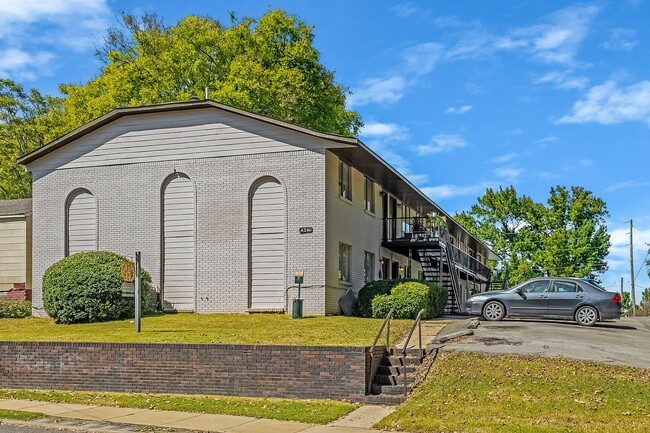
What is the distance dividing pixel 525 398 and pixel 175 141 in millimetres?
17585

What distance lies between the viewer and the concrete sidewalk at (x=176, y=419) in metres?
12.9

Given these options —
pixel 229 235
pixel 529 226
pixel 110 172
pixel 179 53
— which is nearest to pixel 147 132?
pixel 110 172

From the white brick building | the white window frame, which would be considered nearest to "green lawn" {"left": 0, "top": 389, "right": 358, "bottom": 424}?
the white brick building

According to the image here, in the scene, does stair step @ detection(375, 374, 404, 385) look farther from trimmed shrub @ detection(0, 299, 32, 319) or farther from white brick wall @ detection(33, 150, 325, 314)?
trimmed shrub @ detection(0, 299, 32, 319)

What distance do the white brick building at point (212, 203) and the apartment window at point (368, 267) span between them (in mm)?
118

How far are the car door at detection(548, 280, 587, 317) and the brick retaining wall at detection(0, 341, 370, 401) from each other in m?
10.8

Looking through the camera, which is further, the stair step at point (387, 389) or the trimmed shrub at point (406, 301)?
the trimmed shrub at point (406, 301)

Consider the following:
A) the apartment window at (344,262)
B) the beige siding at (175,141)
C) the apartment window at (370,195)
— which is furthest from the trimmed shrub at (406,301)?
the apartment window at (370,195)

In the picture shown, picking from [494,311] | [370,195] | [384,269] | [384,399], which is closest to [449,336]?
[384,399]

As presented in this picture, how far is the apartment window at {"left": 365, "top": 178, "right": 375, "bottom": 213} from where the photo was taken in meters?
31.2

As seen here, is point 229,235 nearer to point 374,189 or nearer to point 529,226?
point 374,189

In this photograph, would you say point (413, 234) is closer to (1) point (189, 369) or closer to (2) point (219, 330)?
(2) point (219, 330)

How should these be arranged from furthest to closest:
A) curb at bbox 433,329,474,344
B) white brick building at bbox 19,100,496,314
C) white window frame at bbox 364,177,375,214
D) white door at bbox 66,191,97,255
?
white window frame at bbox 364,177,375,214, white door at bbox 66,191,97,255, white brick building at bbox 19,100,496,314, curb at bbox 433,329,474,344

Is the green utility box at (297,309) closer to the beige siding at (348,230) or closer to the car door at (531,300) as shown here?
the beige siding at (348,230)
